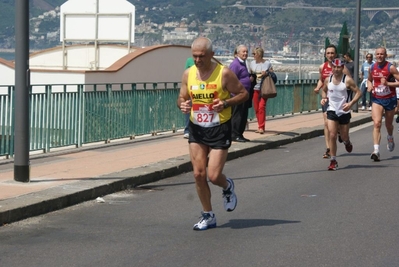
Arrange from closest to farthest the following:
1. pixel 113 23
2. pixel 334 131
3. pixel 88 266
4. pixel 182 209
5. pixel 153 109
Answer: pixel 88 266 < pixel 182 209 < pixel 334 131 < pixel 153 109 < pixel 113 23

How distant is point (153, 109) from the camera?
1992cm

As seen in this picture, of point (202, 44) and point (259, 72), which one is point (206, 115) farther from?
point (259, 72)

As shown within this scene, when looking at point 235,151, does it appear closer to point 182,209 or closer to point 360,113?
point 182,209

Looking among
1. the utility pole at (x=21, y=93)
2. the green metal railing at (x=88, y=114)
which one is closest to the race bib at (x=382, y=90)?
the green metal railing at (x=88, y=114)

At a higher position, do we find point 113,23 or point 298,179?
point 113,23

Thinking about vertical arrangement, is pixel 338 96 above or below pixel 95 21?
below

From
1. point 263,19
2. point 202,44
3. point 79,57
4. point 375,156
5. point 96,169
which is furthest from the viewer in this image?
point 263,19

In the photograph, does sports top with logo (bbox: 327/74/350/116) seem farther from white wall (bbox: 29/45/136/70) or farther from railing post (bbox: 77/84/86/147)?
white wall (bbox: 29/45/136/70)

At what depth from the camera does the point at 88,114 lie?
17.2m

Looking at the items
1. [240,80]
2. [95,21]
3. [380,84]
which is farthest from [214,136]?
[95,21]

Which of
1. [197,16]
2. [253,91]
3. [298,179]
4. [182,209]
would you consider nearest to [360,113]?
[253,91]

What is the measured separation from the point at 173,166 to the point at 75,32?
25.5 m

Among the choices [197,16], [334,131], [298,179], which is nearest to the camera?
[298,179]

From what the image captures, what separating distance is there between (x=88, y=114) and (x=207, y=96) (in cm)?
825
